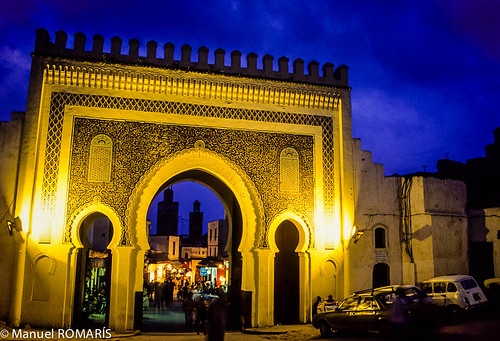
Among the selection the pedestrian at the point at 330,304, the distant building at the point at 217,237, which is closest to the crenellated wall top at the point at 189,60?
the pedestrian at the point at 330,304

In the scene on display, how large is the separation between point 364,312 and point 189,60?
683cm

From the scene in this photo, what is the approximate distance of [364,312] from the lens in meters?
8.89

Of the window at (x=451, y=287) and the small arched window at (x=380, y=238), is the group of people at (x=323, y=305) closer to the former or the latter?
the small arched window at (x=380, y=238)

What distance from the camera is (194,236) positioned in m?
46.4

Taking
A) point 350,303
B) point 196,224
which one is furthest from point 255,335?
point 196,224

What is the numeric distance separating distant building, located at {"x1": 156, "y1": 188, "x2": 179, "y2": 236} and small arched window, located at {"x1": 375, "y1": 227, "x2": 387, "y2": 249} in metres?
33.0

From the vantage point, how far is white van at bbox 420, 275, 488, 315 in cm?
1011

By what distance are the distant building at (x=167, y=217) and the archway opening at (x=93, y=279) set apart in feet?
67.5

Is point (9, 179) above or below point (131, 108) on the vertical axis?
below

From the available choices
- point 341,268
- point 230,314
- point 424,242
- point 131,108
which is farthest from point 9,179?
point 424,242

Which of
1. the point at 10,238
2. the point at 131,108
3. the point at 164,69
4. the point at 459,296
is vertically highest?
the point at 164,69

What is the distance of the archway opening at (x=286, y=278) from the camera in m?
11.5

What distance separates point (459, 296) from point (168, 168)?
6936mm

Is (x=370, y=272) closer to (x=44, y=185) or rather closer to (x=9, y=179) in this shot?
(x=44, y=185)
